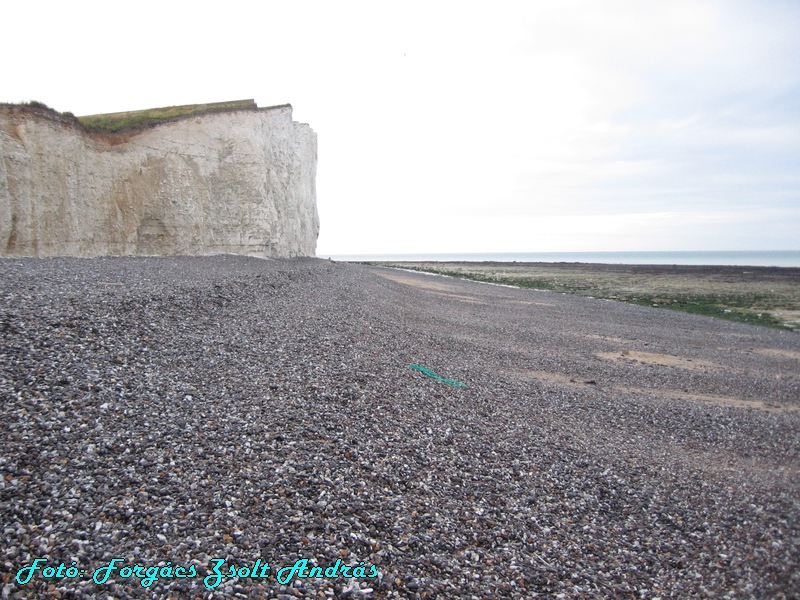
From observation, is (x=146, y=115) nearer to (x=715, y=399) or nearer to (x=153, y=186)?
(x=153, y=186)

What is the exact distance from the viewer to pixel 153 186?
19.8m

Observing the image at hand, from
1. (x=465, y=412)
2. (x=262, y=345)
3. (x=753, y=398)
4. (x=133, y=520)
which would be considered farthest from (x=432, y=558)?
(x=753, y=398)

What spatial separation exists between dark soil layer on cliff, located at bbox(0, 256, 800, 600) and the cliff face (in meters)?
7.35

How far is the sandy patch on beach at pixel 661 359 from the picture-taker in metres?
13.6

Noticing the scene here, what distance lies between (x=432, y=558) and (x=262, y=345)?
205 inches

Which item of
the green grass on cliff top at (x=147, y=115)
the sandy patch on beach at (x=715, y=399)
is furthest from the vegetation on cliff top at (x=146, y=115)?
the sandy patch on beach at (x=715, y=399)

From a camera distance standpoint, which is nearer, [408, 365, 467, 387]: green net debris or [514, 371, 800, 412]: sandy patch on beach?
[408, 365, 467, 387]: green net debris

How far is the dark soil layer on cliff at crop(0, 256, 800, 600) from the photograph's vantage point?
3.68 meters

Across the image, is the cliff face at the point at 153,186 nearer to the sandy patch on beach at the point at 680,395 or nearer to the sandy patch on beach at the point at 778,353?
the sandy patch on beach at the point at 680,395

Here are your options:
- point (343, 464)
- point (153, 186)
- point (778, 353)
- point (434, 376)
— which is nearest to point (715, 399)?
point (434, 376)

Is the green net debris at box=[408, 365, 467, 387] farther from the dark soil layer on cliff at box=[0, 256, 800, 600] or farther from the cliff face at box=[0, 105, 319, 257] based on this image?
the cliff face at box=[0, 105, 319, 257]

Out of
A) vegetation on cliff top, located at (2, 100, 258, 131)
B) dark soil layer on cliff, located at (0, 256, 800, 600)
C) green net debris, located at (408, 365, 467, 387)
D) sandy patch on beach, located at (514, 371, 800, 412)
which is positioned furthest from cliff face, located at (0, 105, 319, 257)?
sandy patch on beach, located at (514, 371, 800, 412)

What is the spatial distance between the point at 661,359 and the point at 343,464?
12.5 meters

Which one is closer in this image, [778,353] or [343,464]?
[343,464]
